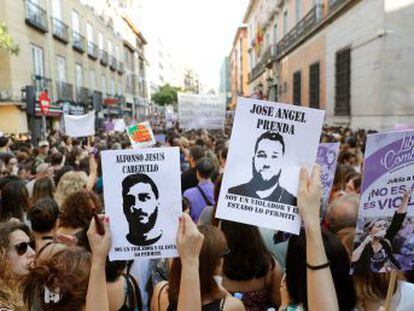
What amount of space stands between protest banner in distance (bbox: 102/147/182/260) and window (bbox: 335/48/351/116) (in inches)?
653

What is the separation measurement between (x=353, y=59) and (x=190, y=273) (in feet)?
54.6

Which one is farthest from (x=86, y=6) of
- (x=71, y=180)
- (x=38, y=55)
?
(x=71, y=180)

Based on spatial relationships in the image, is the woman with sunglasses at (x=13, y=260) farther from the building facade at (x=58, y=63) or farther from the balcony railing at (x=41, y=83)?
the balcony railing at (x=41, y=83)

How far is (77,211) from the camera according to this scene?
4.21m

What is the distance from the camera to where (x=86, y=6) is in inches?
1326

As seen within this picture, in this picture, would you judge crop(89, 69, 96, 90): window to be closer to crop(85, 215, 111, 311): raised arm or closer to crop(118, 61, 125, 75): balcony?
crop(118, 61, 125, 75): balcony

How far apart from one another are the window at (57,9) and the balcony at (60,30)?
411 millimetres

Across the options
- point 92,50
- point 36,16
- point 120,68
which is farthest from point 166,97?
point 36,16

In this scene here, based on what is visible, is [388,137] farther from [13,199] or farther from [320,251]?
[13,199]

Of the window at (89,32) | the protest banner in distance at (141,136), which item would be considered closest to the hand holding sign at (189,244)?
the protest banner in distance at (141,136)

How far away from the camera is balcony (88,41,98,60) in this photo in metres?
34.5

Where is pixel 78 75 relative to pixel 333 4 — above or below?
below

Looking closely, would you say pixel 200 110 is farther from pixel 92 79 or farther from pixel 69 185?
pixel 92 79

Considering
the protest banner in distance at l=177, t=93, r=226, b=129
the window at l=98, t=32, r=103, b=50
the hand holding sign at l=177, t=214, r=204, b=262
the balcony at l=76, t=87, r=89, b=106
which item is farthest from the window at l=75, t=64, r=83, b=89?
the hand holding sign at l=177, t=214, r=204, b=262
